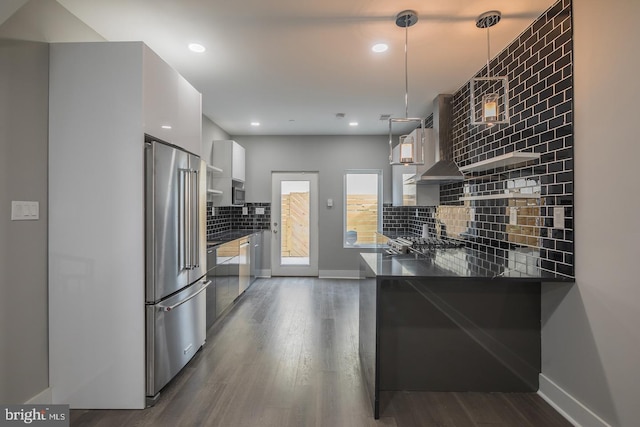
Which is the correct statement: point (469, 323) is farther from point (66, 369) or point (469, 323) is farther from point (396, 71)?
point (66, 369)

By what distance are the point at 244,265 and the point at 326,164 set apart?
7.94ft

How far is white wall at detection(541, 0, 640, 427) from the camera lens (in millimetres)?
1571

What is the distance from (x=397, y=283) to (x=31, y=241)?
232cm

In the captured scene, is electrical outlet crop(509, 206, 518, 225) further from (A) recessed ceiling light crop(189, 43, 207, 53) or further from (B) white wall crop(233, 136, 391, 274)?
(B) white wall crop(233, 136, 391, 274)

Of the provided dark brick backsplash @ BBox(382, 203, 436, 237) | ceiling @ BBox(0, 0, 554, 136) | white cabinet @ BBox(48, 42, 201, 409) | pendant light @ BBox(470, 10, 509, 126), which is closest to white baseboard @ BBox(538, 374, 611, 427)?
pendant light @ BBox(470, 10, 509, 126)

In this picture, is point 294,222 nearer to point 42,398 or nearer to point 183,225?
point 183,225

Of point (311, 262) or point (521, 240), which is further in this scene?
point (311, 262)

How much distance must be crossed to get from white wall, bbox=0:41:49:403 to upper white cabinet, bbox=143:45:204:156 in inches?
23.3

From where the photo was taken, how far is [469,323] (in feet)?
7.31

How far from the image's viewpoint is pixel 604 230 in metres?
1.72

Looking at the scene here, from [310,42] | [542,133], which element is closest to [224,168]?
[310,42]

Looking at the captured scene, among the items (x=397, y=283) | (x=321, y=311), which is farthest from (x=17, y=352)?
(x=321, y=311)

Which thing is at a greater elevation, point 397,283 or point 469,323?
point 397,283

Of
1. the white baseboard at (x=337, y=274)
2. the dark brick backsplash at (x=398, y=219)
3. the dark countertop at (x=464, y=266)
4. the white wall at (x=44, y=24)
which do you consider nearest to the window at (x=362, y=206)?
the dark brick backsplash at (x=398, y=219)
